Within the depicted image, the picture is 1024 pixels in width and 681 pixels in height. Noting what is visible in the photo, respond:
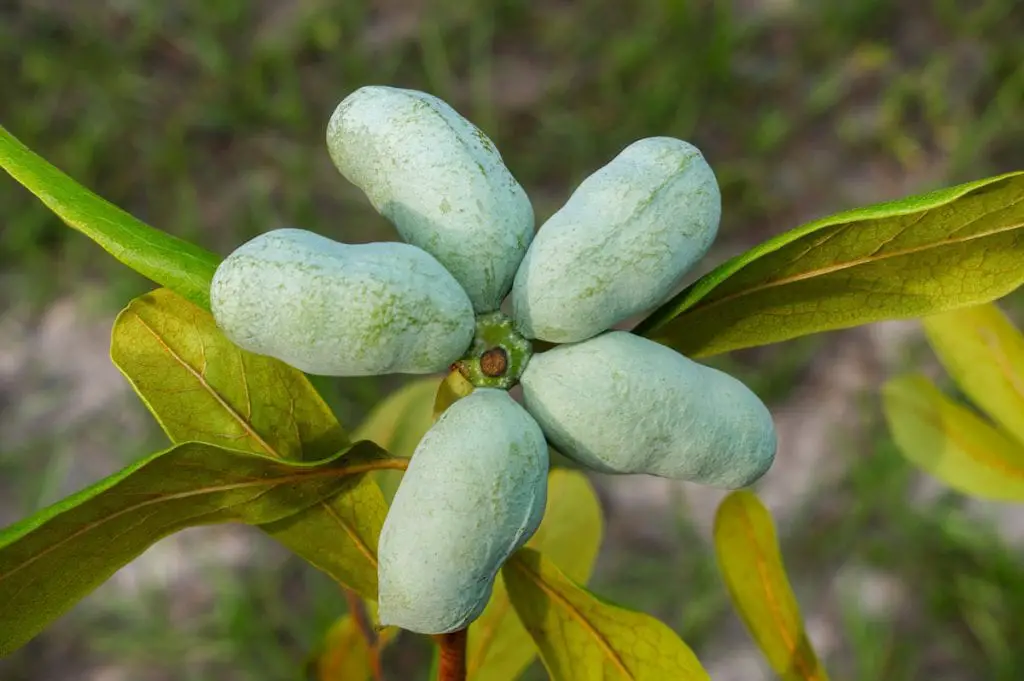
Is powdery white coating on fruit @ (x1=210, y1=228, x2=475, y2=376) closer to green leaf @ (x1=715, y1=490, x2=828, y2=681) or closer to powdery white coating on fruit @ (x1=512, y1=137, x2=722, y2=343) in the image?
powdery white coating on fruit @ (x1=512, y1=137, x2=722, y2=343)

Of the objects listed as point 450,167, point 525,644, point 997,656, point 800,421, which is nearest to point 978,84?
point 800,421

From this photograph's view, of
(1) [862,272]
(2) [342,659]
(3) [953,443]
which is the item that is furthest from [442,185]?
(3) [953,443]

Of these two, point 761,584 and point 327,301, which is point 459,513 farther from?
point 761,584

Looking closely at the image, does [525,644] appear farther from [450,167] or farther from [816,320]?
[450,167]

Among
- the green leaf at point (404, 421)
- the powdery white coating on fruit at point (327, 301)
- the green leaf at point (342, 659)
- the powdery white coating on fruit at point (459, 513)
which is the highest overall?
the powdery white coating on fruit at point (327, 301)

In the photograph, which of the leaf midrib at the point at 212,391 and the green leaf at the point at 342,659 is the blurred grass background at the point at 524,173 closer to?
the green leaf at the point at 342,659

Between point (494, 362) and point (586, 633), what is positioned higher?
point (494, 362)

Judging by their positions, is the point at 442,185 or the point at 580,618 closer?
the point at 442,185

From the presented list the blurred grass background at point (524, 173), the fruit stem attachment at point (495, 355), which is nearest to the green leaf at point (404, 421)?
the fruit stem attachment at point (495, 355)
